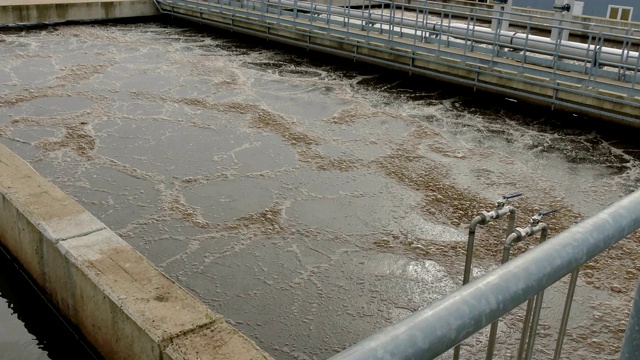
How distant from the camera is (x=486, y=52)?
466 inches

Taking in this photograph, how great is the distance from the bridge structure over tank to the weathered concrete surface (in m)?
3.41

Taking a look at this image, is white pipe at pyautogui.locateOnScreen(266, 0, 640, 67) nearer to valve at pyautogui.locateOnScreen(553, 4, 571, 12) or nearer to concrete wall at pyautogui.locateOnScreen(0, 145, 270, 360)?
valve at pyautogui.locateOnScreen(553, 4, 571, 12)

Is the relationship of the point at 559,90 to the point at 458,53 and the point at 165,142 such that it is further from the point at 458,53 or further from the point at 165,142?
the point at 165,142

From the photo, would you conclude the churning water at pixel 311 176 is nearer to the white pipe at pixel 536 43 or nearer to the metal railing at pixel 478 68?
the metal railing at pixel 478 68

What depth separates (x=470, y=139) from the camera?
9.56 meters

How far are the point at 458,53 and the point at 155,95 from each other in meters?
5.53

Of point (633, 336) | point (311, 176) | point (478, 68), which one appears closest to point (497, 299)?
point (633, 336)

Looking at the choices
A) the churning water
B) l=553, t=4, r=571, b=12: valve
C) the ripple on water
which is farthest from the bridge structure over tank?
the ripple on water

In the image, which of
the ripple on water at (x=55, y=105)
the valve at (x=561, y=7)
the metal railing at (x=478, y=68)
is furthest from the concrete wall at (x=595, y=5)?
the ripple on water at (x=55, y=105)

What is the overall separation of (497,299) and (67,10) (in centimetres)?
1831

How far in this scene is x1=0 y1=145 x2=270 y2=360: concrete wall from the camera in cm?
364

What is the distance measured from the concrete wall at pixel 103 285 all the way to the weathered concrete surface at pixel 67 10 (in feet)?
41.1

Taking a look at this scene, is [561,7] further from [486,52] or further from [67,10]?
[67,10]

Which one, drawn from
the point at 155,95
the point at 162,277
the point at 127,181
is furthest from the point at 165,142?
the point at 162,277
